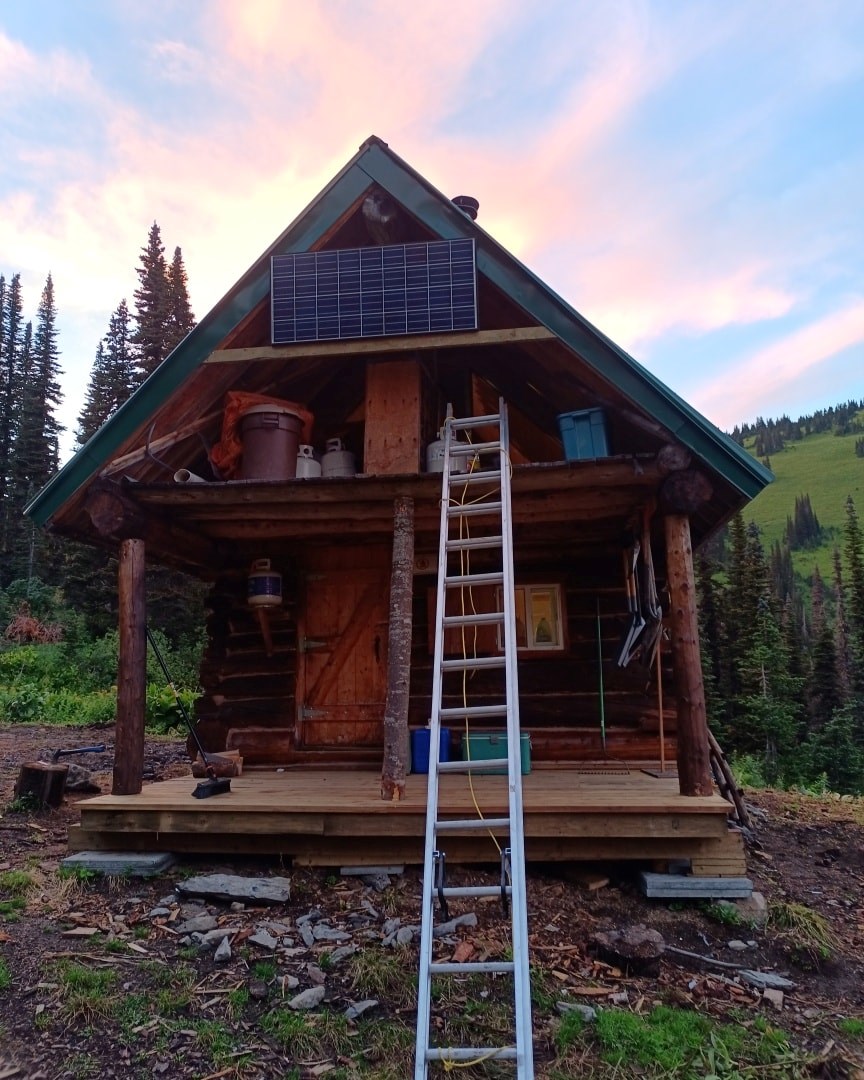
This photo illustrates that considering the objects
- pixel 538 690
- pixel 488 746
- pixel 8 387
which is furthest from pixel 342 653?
pixel 8 387

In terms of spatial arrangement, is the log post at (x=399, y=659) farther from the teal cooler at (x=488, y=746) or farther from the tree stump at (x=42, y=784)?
the tree stump at (x=42, y=784)

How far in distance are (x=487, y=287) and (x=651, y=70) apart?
4.03 metres

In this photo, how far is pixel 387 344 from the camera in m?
6.74

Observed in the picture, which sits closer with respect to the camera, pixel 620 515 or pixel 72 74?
pixel 620 515

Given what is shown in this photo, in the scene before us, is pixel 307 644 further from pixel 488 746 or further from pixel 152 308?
pixel 152 308

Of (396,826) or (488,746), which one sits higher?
(488,746)

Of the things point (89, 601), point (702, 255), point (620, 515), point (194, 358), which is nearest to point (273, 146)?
point (194, 358)

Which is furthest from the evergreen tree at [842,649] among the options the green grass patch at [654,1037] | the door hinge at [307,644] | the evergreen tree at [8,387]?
the evergreen tree at [8,387]

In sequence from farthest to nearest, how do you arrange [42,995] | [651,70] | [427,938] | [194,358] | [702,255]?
[702,255] → [651,70] → [194,358] → [42,995] → [427,938]

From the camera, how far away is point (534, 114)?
955 centimetres

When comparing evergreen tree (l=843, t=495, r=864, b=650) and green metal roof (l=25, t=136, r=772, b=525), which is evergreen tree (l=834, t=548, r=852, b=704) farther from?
green metal roof (l=25, t=136, r=772, b=525)

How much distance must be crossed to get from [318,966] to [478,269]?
548 centimetres

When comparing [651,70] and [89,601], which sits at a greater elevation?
[651,70]

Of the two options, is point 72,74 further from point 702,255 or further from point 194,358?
point 702,255
